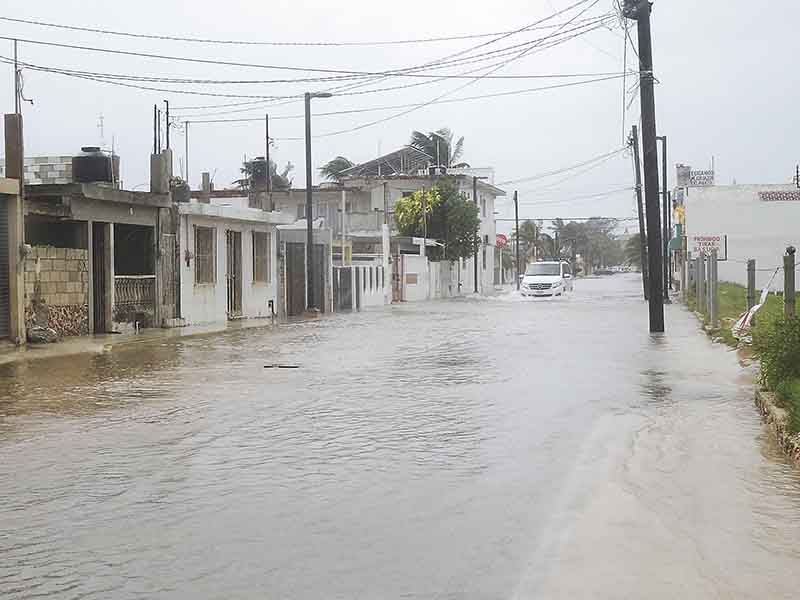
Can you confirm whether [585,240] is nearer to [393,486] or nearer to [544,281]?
[544,281]

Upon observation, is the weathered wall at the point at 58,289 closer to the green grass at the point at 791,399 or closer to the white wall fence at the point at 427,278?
the green grass at the point at 791,399

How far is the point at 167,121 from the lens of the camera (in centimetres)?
3375

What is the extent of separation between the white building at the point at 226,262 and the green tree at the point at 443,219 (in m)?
28.3

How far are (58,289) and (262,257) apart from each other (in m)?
12.4

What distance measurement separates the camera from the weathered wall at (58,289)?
901 inches

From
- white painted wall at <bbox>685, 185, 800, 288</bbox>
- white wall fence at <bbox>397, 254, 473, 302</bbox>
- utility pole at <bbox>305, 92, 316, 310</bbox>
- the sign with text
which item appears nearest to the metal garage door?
utility pole at <bbox>305, 92, 316, 310</bbox>

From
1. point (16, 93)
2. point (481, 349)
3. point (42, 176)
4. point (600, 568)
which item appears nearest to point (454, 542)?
point (600, 568)

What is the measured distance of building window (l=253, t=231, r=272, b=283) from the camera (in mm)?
35500

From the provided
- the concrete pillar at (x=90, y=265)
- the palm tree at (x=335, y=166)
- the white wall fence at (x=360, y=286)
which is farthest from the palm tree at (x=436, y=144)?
the concrete pillar at (x=90, y=265)

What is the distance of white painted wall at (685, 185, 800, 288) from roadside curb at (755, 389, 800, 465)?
5179 cm

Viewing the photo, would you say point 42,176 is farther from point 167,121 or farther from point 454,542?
point 454,542

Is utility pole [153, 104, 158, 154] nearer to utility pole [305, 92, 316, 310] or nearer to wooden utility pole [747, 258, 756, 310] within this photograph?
utility pole [305, 92, 316, 310]

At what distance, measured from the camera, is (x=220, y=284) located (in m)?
32.2

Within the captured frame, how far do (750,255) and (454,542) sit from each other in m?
59.7
